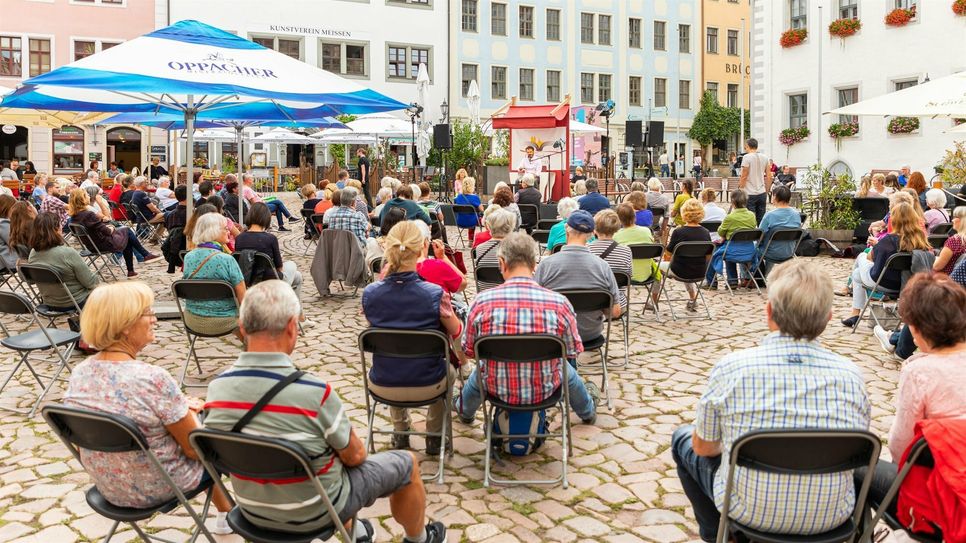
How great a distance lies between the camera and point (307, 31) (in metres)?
38.8

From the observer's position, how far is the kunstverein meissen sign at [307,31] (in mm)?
37938

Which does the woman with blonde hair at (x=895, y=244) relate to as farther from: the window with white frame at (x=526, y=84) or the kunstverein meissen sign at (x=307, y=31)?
the window with white frame at (x=526, y=84)

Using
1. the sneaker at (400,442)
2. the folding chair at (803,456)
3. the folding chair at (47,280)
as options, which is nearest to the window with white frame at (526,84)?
the folding chair at (47,280)

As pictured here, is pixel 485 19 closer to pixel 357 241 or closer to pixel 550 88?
pixel 550 88

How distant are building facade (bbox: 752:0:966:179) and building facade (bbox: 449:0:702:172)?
14977 millimetres

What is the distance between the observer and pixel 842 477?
288 centimetres

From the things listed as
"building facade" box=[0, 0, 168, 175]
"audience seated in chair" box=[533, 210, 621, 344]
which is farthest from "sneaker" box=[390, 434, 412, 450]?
"building facade" box=[0, 0, 168, 175]

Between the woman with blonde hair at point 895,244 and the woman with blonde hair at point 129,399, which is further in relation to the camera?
the woman with blonde hair at point 895,244

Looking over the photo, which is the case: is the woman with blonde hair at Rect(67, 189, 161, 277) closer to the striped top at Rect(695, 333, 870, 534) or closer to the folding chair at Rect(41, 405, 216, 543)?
the folding chair at Rect(41, 405, 216, 543)

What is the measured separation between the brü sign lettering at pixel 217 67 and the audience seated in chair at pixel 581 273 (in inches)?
137

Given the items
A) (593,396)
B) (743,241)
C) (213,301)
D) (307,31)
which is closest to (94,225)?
(213,301)

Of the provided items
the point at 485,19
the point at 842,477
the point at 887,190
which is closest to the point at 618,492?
the point at 842,477

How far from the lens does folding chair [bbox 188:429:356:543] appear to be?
2.75 metres

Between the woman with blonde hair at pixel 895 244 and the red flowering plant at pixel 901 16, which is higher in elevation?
the red flowering plant at pixel 901 16
